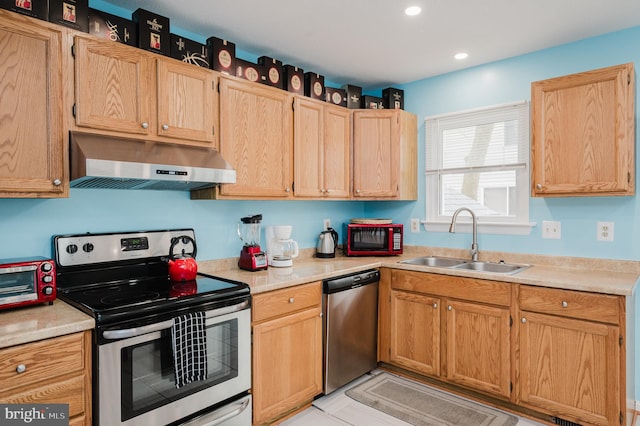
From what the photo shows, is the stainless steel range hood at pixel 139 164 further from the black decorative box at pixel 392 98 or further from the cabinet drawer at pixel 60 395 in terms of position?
the black decorative box at pixel 392 98

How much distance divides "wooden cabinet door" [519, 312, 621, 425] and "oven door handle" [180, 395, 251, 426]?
169cm

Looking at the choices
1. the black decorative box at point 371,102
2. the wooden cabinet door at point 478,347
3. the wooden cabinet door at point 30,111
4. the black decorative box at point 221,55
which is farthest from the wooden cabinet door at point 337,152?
the wooden cabinet door at point 30,111

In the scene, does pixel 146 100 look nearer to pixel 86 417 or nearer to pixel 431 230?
pixel 86 417

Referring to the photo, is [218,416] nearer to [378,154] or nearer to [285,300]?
[285,300]

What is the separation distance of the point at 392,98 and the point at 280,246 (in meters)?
1.69

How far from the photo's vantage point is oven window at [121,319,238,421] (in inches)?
67.2

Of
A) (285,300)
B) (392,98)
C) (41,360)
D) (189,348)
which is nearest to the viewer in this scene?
(41,360)

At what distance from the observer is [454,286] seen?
2758 mm

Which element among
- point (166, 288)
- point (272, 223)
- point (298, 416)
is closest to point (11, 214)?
point (166, 288)

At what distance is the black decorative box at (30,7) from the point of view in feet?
5.69

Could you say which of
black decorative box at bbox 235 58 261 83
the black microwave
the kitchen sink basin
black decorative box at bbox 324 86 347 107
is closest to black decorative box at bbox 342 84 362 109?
black decorative box at bbox 324 86 347 107

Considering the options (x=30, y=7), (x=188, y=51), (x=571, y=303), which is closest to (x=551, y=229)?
(x=571, y=303)

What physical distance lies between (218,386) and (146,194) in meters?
1.21

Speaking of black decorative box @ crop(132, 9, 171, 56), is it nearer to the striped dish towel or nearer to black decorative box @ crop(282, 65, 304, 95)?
black decorative box @ crop(282, 65, 304, 95)
